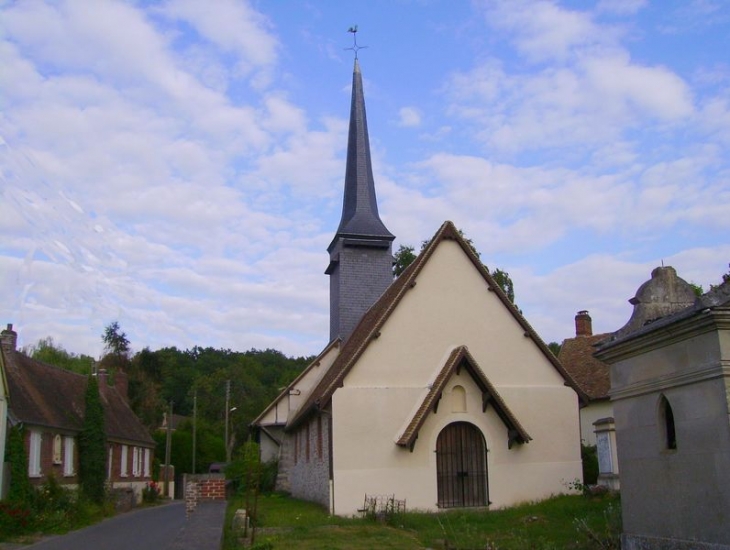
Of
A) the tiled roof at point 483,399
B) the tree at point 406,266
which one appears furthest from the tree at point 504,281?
the tiled roof at point 483,399

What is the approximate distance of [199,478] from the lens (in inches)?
666

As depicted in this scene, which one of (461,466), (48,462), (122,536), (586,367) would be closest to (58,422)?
(48,462)

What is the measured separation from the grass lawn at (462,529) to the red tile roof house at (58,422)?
9741 millimetres

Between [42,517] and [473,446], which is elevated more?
[473,446]

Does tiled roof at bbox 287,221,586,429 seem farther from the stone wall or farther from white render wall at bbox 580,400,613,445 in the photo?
white render wall at bbox 580,400,613,445

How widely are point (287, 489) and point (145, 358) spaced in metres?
35.4

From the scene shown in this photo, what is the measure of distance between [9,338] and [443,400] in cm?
1747

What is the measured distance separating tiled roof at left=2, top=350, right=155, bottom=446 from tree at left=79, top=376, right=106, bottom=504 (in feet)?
1.79

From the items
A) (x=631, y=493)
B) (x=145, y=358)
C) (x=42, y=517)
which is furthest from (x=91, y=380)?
(x=145, y=358)

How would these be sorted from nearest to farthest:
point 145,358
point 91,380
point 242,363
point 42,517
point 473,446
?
point 473,446, point 42,517, point 91,380, point 145,358, point 242,363

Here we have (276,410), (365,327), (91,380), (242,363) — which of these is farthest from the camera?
(242,363)

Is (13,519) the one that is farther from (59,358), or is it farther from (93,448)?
(59,358)

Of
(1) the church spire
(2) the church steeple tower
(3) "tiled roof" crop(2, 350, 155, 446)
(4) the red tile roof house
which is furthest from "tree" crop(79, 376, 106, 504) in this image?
(1) the church spire

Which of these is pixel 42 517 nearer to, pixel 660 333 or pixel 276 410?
pixel 276 410
